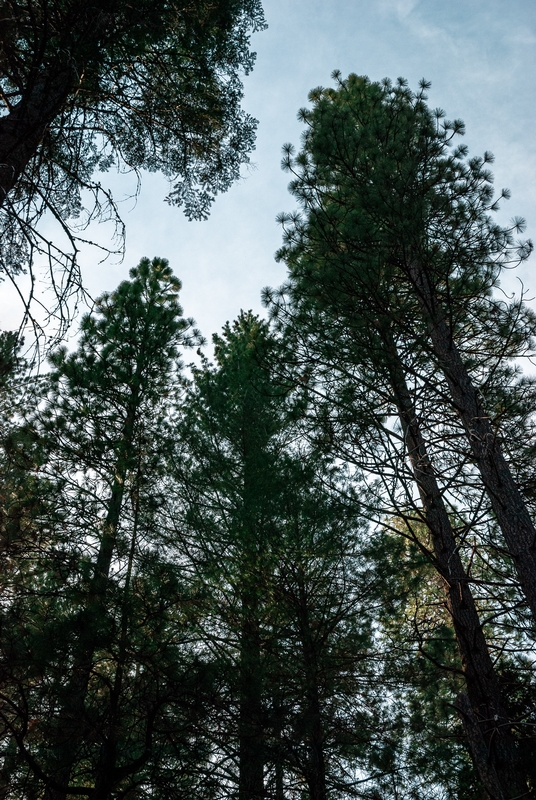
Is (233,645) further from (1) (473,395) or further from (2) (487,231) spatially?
(2) (487,231)

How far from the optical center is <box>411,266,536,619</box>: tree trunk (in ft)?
14.6

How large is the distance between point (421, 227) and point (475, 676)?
4.54 m

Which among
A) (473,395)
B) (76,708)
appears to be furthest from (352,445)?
(76,708)

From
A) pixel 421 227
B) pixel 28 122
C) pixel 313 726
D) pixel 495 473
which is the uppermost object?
pixel 421 227

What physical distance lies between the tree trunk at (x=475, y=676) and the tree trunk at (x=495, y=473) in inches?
18.2

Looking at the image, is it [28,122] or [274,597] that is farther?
[274,597]

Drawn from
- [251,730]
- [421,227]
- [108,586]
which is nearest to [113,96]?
[421,227]

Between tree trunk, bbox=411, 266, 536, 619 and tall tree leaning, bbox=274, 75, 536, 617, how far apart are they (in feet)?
0.04

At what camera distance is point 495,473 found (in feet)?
16.0

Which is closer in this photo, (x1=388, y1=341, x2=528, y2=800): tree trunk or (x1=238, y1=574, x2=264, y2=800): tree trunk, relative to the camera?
(x1=388, y1=341, x2=528, y2=800): tree trunk

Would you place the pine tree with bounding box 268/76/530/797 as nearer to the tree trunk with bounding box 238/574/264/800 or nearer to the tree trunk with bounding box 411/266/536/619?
the tree trunk with bounding box 411/266/536/619

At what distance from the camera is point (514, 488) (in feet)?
15.9

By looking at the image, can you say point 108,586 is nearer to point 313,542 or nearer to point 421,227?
point 313,542

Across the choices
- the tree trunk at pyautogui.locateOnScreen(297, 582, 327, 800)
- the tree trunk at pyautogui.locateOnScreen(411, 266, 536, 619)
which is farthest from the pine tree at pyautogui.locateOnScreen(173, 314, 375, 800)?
the tree trunk at pyautogui.locateOnScreen(411, 266, 536, 619)
